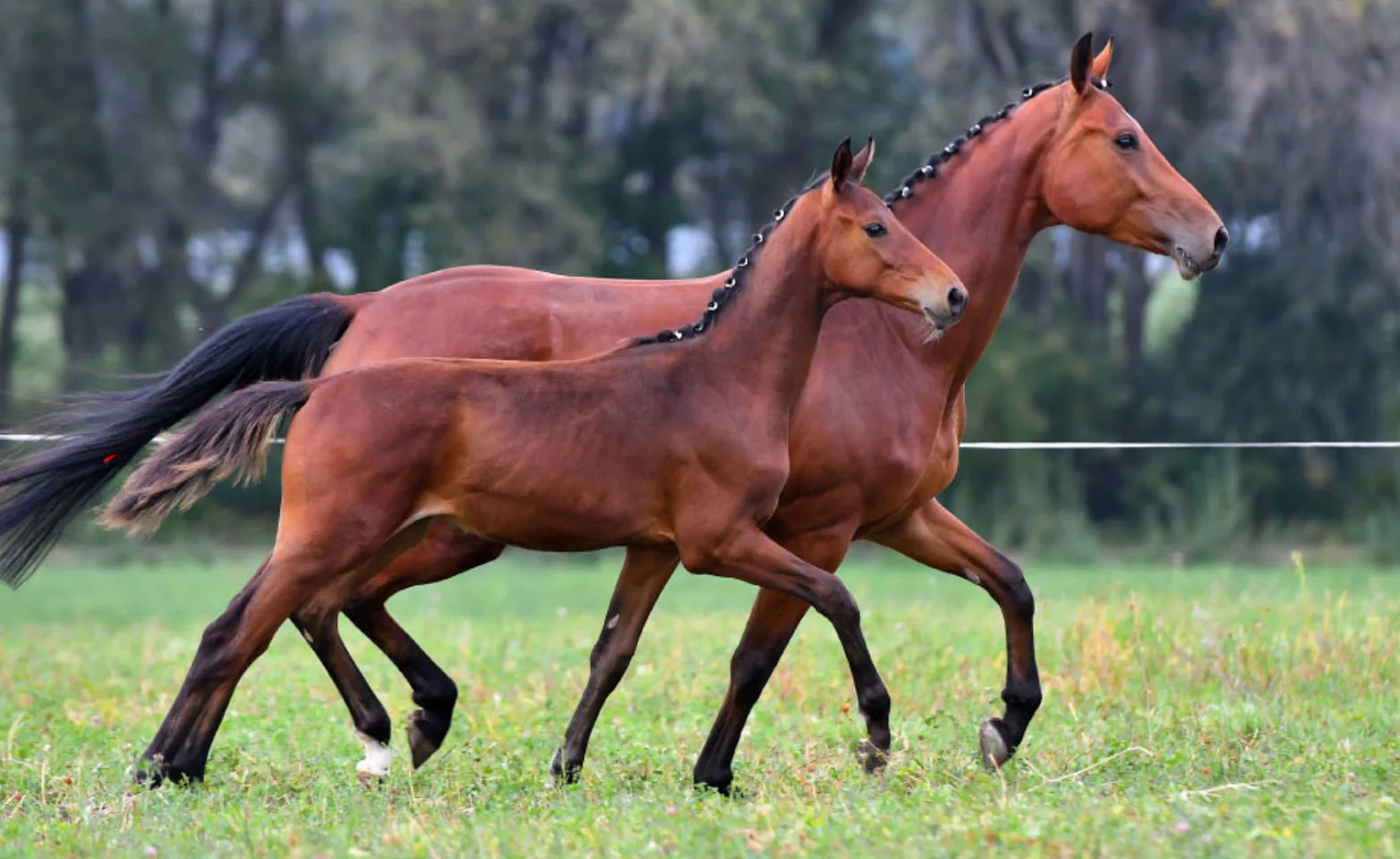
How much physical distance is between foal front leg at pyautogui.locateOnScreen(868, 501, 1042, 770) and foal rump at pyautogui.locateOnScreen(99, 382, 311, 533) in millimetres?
2230

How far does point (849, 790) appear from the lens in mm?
5949

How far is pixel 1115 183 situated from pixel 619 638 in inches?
95.4

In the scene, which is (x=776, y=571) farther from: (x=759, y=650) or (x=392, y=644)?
(x=392, y=644)

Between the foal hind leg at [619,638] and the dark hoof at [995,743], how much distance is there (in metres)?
1.25

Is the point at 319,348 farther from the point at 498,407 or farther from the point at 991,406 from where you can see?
the point at 991,406

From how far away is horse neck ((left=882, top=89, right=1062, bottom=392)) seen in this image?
6.91 m

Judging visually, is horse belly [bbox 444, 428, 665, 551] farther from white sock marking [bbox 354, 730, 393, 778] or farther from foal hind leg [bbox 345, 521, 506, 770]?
white sock marking [bbox 354, 730, 393, 778]

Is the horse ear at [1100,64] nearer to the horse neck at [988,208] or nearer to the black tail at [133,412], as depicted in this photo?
the horse neck at [988,208]

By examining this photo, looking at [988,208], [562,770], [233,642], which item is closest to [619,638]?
[562,770]

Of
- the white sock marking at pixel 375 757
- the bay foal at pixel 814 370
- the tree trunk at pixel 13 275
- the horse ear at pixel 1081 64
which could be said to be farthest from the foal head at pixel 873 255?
the tree trunk at pixel 13 275

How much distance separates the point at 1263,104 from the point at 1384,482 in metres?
4.58

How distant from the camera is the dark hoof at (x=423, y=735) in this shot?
685 cm

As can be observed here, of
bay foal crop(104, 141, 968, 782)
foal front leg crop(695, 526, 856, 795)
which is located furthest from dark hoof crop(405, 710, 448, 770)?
foal front leg crop(695, 526, 856, 795)

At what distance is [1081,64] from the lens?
22.5 feet
